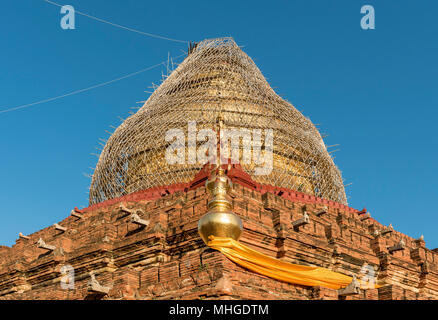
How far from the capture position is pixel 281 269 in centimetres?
1220

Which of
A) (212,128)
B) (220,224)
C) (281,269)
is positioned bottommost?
(220,224)

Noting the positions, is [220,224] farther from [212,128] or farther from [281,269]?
[212,128]

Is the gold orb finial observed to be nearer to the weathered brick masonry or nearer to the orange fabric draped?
the orange fabric draped

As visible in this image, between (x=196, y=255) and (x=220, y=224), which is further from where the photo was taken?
(x=196, y=255)

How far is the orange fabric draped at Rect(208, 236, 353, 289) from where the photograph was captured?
11359mm

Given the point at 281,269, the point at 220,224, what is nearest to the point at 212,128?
the point at 281,269

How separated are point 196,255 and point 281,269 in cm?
203

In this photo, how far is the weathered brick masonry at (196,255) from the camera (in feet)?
38.1

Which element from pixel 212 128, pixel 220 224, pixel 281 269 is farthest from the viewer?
pixel 212 128

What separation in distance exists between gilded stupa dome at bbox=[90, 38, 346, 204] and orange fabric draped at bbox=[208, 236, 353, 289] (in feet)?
23.3

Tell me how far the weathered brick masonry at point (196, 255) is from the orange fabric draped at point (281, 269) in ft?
0.54

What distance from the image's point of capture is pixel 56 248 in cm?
1477

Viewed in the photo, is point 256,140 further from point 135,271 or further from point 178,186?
point 135,271
